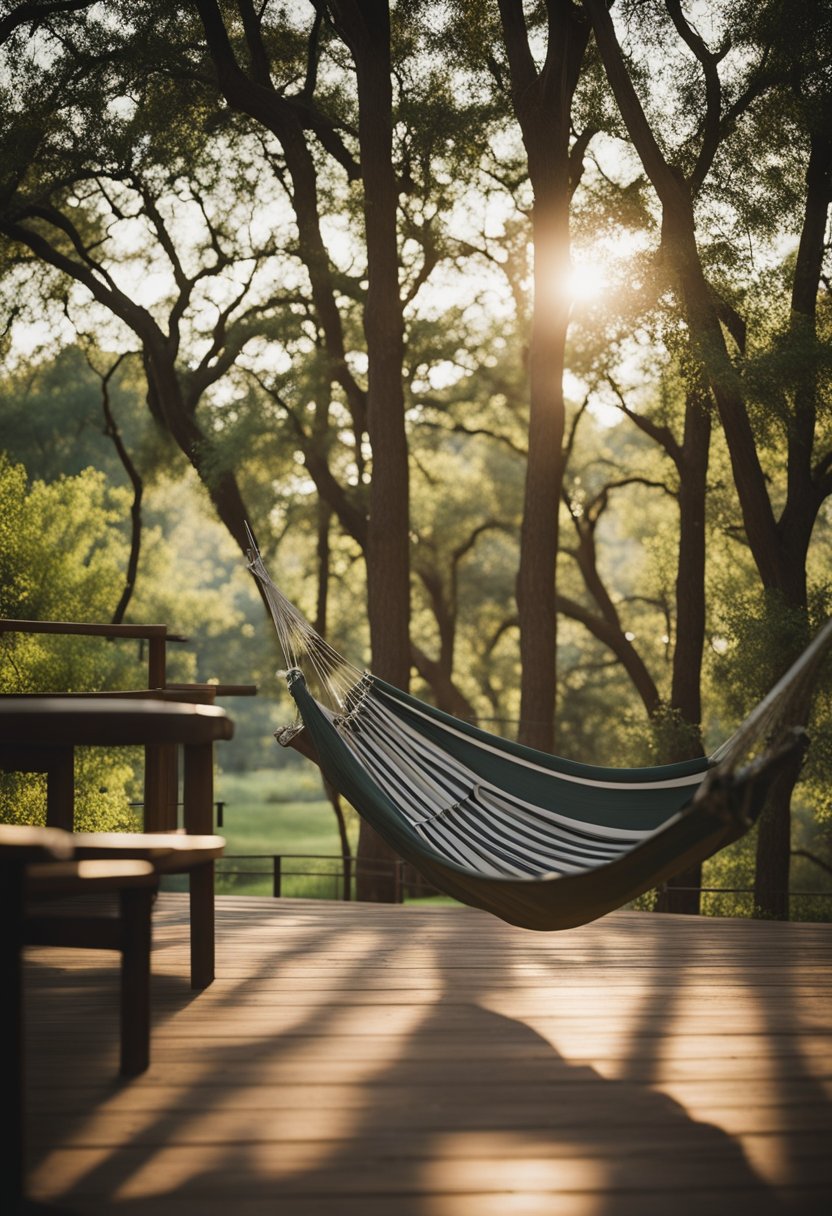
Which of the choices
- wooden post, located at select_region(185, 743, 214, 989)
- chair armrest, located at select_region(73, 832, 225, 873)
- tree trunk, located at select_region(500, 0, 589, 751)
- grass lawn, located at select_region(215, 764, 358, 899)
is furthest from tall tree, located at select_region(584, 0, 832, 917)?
grass lawn, located at select_region(215, 764, 358, 899)

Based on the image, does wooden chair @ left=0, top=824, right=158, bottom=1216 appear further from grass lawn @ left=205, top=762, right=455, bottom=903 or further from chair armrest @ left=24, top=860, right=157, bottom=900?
grass lawn @ left=205, top=762, right=455, bottom=903

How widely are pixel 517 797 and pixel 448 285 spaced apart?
769 cm

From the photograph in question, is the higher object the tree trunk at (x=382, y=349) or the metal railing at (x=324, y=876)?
the tree trunk at (x=382, y=349)

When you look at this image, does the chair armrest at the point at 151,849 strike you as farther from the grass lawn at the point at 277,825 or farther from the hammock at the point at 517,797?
the grass lawn at the point at 277,825

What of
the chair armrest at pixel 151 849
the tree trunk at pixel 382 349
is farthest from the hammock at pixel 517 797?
the tree trunk at pixel 382 349

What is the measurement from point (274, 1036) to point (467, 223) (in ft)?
27.1

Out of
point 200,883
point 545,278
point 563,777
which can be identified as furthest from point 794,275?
point 200,883

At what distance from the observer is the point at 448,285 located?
9930 millimetres

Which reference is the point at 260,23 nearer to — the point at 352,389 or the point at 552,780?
the point at 352,389

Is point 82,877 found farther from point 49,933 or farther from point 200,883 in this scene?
point 200,883

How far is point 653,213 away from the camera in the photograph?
24.0 feet

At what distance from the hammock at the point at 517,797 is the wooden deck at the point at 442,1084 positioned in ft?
0.86

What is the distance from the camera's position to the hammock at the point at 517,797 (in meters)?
1.98

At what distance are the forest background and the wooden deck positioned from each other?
4.04 metres
